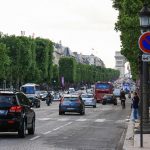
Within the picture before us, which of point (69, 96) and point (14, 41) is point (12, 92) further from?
point (14, 41)

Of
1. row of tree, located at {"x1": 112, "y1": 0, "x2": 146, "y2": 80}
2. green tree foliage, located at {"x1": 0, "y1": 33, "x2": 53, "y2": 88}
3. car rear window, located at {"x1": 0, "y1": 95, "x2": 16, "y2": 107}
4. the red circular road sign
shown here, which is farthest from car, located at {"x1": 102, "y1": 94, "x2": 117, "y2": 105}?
the red circular road sign

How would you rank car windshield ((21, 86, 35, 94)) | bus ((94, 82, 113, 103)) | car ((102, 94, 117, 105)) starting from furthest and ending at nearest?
bus ((94, 82, 113, 103)), car windshield ((21, 86, 35, 94)), car ((102, 94, 117, 105))

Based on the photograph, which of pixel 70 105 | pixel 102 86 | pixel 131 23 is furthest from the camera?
pixel 102 86

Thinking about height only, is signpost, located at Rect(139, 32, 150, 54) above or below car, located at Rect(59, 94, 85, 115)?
above

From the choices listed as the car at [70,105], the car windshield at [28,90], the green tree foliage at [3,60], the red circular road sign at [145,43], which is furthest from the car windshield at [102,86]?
the red circular road sign at [145,43]

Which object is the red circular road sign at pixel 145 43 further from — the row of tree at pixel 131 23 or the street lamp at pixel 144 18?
the row of tree at pixel 131 23

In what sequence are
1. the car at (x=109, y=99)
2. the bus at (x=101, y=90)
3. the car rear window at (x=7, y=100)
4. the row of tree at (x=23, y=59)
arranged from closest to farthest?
the car rear window at (x=7, y=100) < the car at (x=109, y=99) < the bus at (x=101, y=90) < the row of tree at (x=23, y=59)

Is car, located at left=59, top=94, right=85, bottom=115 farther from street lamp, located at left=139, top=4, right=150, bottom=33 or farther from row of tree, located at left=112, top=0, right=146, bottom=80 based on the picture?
street lamp, located at left=139, top=4, right=150, bottom=33

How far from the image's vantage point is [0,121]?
22438 millimetres

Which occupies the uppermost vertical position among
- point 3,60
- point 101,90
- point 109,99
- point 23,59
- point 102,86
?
point 23,59

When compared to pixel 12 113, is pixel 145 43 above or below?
above

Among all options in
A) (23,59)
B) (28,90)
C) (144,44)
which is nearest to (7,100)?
(144,44)

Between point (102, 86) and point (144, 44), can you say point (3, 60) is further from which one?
point (144, 44)

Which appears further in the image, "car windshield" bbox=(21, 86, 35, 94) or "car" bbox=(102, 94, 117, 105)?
"car windshield" bbox=(21, 86, 35, 94)
